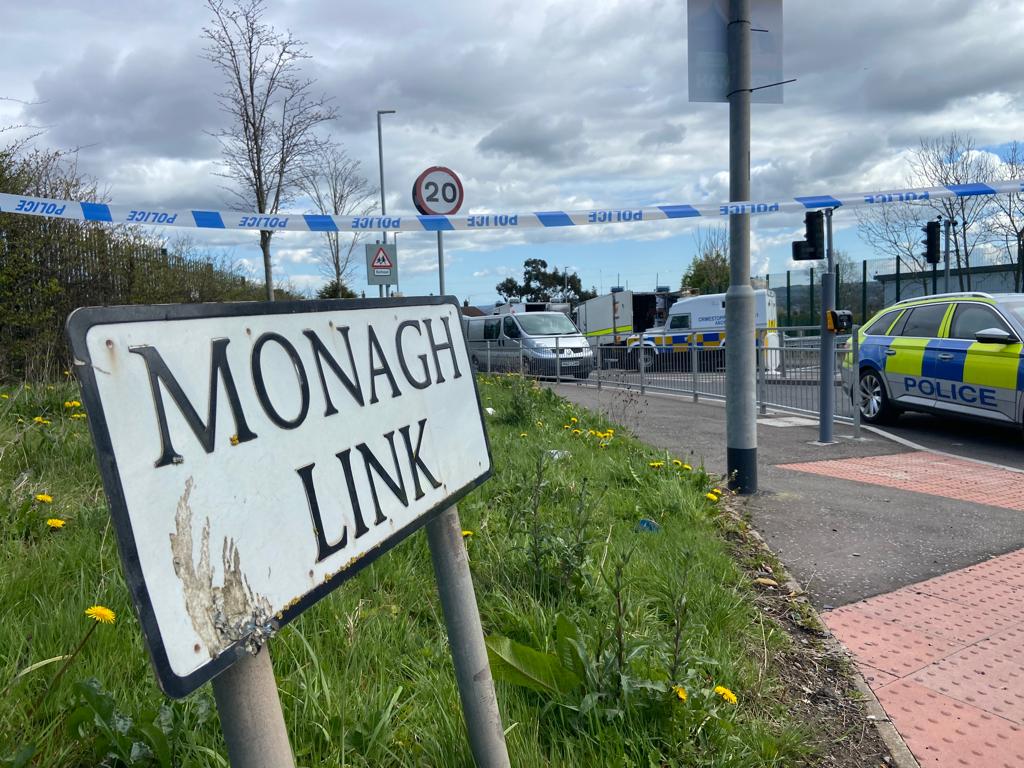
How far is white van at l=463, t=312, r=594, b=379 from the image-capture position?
63.2 ft

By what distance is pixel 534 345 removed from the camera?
68.5 feet

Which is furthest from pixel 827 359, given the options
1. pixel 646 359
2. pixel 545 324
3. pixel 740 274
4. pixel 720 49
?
pixel 545 324

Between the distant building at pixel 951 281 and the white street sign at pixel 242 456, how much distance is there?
32061 mm

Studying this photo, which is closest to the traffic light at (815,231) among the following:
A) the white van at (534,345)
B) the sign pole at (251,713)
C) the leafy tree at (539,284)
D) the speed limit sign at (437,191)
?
the speed limit sign at (437,191)

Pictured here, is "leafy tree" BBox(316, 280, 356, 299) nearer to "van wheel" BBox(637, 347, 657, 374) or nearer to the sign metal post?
"van wheel" BBox(637, 347, 657, 374)

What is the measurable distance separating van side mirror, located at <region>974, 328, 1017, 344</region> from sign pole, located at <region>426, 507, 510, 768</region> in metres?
8.47

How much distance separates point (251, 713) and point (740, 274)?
17.6ft

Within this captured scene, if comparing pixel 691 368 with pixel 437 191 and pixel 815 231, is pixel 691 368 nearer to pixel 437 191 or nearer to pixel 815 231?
pixel 815 231

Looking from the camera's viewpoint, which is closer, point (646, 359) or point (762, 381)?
point (762, 381)

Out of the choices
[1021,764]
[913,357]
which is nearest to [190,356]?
[1021,764]

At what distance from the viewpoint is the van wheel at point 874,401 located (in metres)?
10.5

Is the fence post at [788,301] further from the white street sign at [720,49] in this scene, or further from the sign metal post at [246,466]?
the sign metal post at [246,466]

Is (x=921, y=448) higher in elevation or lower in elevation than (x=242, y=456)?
lower

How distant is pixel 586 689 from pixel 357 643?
77cm
